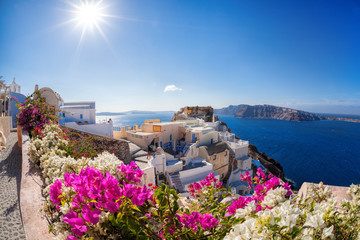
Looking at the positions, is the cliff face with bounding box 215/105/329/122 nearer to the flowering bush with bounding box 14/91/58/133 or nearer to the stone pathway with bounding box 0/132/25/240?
the flowering bush with bounding box 14/91/58/133

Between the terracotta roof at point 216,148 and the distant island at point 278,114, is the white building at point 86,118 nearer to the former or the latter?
the terracotta roof at point 216,148

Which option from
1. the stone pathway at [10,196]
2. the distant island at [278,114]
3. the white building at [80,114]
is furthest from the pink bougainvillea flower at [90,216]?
the distant island at [278,114]

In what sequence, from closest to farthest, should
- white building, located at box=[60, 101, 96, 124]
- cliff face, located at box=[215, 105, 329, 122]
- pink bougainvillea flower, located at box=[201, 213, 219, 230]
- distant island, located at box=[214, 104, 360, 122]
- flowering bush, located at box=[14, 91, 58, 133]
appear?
1. pink bougainvillea flower, located at box=[201, 213, 219, 230]
2. flowering bush, located at box=[14, 91, 58, 133]
3. white building, located at box=[60, 101, 96, 124]
4. cliff face, located at box=[215, 105, 329, 122]
5. distant island, located at box=[214, 104, 360, 122]

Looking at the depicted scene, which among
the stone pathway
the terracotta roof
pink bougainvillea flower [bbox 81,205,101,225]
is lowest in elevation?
the terracotta roof

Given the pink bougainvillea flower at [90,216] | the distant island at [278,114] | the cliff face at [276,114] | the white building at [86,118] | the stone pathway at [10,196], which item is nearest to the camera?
the pink bougainvillea flower at [90,216]

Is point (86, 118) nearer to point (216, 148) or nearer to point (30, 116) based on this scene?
point (30, 116)

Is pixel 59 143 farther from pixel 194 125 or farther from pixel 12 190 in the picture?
pixel 194 125

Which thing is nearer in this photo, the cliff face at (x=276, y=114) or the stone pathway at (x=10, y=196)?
the stone pathway at (x=10, y=196)

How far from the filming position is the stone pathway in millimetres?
2533

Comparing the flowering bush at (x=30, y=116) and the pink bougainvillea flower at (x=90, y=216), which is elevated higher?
the flowering bush at (x=30, y=116)

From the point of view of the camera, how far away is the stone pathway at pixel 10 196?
2533 millimetres

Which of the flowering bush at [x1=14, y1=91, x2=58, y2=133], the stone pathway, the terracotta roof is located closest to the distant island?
the terracotta roof

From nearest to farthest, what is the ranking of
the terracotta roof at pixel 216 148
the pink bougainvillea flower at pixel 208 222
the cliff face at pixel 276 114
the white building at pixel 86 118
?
the pink bougainvillea flower at pixel 208 222
the white building at pixel 86 118
the terracotta roof at pixel 216 148
the cliff face at pixel 276 114

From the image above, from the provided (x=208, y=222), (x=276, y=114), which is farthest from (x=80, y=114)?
(x=276, y=114)
